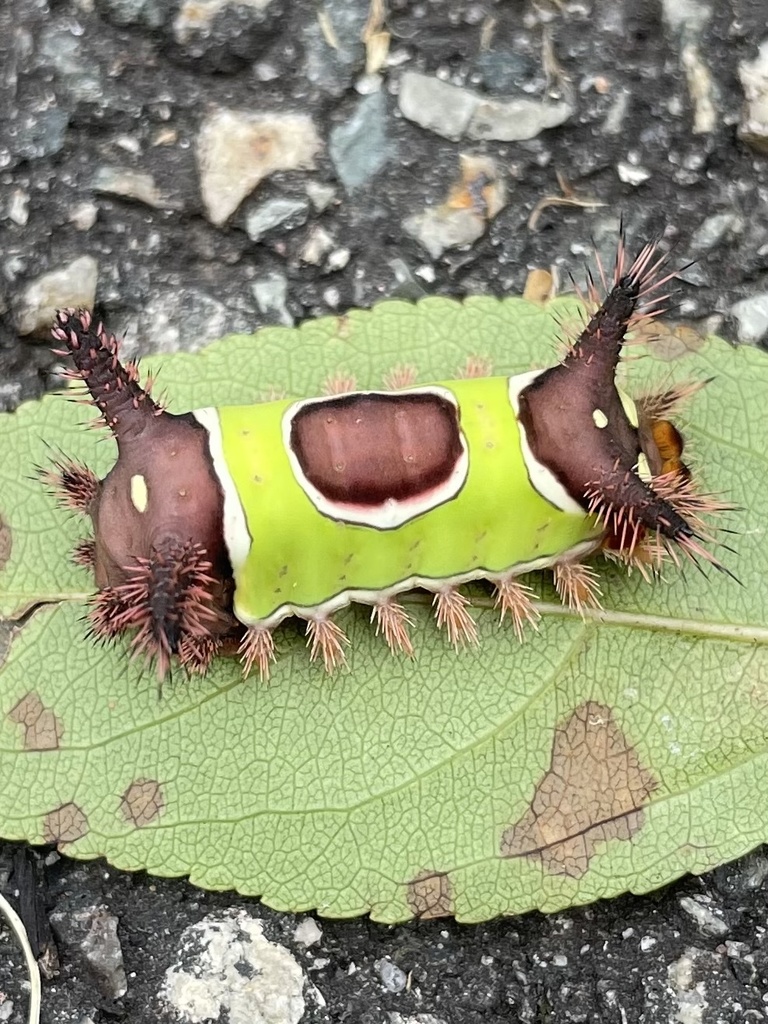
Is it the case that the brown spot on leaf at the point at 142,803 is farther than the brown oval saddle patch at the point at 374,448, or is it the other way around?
the brown spot on leaf at the point at 142,803

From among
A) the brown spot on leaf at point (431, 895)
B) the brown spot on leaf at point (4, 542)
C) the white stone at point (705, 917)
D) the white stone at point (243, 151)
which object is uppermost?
the white stone at point (243, 151)

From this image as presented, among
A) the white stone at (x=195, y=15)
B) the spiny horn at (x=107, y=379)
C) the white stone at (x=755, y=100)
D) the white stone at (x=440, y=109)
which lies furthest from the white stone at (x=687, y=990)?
the white stone at (x=195, y=15)

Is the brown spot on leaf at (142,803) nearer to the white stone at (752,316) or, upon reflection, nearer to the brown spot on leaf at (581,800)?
the brown spot on leaf at (581,800)

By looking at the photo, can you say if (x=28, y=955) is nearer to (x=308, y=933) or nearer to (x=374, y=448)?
(x=308, y=933)

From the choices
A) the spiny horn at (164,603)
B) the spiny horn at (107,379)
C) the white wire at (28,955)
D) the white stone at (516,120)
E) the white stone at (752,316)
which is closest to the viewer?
the spiny horn at (164,603)

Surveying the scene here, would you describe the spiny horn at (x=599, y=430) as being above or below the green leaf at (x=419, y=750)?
above

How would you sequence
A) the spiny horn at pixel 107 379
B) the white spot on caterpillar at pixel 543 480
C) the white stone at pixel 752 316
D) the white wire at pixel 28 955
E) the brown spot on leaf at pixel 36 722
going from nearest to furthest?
the spiny horn at pixel 107 379 → the white spot on caterpillar at pixel 543 480 → the brown spot on leaf at pixel 36 722 → the white wire at pixel 28 955 → the white stone at pixel 752 316

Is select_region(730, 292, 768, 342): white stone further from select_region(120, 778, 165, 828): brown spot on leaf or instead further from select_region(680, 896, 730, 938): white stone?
select_region(120, 778, 165, 828): brown spot on leaf

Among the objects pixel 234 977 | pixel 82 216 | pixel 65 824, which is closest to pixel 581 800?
pixel 234 977
